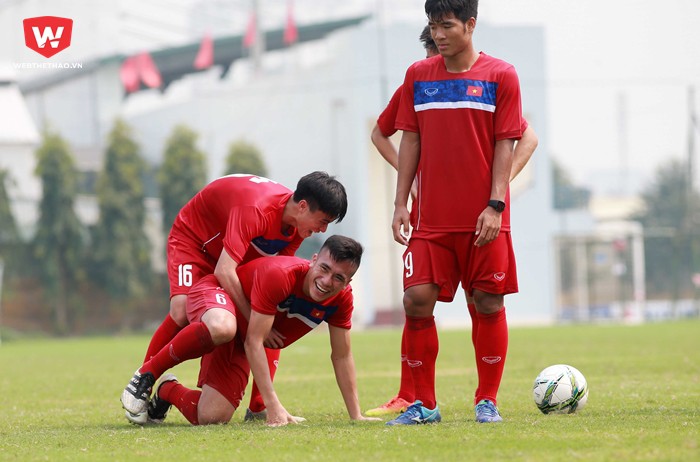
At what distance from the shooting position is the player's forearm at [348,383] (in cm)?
673

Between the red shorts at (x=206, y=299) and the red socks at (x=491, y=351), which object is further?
the red shorts at (x=206, y=299)

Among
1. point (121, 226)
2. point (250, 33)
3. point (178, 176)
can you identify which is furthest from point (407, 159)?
point (250, 33)

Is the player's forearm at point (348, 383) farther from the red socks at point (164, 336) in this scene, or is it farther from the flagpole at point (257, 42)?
the flagpole at point (257, 42)

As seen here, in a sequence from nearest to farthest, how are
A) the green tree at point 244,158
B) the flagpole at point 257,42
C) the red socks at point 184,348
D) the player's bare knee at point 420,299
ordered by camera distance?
the player's bare knee at point 420,299
the red socks at point 184,348
the green tree at point 244,158
the flagpole at point 257,42

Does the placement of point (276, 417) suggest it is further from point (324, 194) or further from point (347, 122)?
point (347, 122)

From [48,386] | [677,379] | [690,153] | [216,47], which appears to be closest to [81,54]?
[216,47]

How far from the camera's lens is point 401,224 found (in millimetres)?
6535

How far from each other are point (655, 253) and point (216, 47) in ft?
70.0

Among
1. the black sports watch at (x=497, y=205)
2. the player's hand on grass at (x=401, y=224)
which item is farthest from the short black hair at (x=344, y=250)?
the black sports watch at (x=497, y=205)

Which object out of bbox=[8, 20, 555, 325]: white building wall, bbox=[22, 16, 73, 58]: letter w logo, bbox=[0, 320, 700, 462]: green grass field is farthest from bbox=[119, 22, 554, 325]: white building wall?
bbox=[0, 320, 700, 462]: green grass field

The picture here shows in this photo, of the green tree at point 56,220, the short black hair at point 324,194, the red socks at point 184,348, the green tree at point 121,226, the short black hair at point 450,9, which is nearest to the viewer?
the short black hair at point 450,9

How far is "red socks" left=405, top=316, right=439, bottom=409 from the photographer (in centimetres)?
637

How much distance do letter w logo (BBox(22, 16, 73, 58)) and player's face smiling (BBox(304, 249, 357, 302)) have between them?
8.89 m

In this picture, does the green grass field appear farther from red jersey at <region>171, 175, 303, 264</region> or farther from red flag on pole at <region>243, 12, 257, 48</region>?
red flag on pole at <region>243, 12, 257, 48</region>
